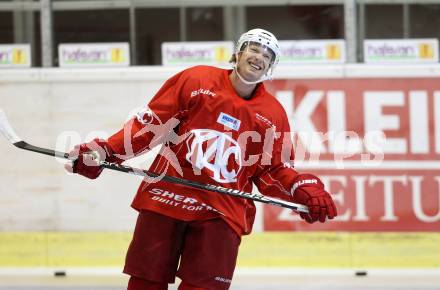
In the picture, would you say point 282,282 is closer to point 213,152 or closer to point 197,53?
point 197,53

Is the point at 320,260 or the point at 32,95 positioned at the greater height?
the point at 32,95

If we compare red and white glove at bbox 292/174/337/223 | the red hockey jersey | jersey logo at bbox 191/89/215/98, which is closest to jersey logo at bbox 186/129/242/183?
the red hockey jersey

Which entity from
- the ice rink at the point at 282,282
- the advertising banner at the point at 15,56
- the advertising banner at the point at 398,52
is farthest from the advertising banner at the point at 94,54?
the advertising banner at the point at 398,52

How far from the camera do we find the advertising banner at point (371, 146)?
4.78 m

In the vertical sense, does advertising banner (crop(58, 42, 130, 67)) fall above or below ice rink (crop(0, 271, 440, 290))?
above

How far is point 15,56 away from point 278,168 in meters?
2.31

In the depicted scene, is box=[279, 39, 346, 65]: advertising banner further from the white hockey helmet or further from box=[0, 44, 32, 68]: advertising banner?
the white hockey helmet

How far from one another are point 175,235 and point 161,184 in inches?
6.9

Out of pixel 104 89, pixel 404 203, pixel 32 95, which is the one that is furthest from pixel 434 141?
pixel 32 95

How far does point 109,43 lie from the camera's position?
498 centimetres

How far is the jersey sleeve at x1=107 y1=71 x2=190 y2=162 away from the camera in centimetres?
298

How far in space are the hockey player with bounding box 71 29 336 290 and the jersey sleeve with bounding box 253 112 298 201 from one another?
0.02m

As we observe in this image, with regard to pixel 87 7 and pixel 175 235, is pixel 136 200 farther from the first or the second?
pixel 87 7

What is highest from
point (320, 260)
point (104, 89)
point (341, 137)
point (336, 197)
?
point (104, 89)
